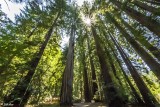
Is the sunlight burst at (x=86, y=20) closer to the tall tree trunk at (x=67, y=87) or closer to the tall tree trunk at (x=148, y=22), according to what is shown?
the tall tree trunk at (x=67, y=87)

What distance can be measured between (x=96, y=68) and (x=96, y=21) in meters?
6.61

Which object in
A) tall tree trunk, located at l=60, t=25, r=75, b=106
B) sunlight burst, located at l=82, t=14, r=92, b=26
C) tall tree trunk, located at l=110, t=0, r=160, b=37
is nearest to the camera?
tall tree trunk, located at l=110, t=0, r=160, b=37

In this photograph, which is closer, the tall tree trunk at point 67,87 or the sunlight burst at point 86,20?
the tall tree trunk at point 67,87

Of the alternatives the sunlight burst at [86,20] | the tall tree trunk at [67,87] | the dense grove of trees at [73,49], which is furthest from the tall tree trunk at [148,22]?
the sunlight burst at [86,20]

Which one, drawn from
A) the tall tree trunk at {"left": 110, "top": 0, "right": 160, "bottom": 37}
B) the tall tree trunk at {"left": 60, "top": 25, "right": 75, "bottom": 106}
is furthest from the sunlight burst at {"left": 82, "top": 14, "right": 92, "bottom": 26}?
the tall tree trunk at {"left": 110, "top": 0, "right": 160, "bottom": 37}

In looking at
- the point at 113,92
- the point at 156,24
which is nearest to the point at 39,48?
the point at 113,92

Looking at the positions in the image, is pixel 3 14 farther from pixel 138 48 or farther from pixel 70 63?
pixel 138 48

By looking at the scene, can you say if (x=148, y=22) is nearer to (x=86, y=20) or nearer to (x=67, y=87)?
(x=67, y=87)

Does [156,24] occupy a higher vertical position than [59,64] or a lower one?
lower

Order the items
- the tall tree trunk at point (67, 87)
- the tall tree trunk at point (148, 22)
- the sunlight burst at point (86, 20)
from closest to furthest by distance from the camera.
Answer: the tall tree trunk at point (148, 22) → the tall tree trunk at point (67, 87) → the sunlight burst at point (86, 20)

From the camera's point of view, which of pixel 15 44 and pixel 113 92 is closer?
pixel 15 44

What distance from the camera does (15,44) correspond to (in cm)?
771

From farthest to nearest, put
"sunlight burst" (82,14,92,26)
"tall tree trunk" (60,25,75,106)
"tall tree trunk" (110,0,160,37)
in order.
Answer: "sunlight burst" (82,14,92,26) → "tall tree trunk" (60,25,75,106) → "tall tree trunk" (110,0,160,37)

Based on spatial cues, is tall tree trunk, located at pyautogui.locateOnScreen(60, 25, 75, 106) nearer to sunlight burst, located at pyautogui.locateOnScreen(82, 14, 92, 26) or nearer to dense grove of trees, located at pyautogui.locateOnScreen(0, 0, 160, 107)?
dense grove of trees, located at pyautogui.locateOnScreen(0, 0, 160, 107)
